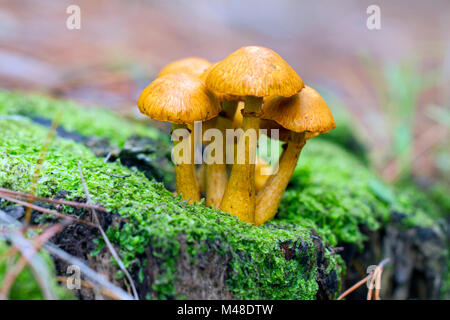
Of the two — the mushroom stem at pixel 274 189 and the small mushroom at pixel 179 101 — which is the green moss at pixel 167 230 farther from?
the small mushroom at pixel 179 101

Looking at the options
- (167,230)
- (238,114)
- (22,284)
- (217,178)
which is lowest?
(22,284)

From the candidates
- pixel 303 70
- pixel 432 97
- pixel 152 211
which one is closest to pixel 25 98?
pixel 152 211

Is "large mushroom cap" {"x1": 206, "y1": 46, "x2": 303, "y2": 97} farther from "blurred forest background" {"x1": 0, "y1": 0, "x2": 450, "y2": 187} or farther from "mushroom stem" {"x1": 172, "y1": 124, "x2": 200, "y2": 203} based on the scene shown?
"blurred forest background" {"x1": 0, "y1": 0, "x2": 450, "y2": 187}

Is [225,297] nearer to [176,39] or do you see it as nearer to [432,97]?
[432,97]

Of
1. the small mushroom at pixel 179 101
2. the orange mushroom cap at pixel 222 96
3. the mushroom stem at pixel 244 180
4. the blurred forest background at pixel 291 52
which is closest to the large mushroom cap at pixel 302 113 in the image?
the mushroom stem at pixel 244 180

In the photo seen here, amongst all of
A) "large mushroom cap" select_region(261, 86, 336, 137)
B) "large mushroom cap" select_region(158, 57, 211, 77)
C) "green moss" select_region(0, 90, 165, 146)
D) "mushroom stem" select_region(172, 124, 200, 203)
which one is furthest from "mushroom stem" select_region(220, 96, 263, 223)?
"green moss" select_region(0, 90, 165, 146)

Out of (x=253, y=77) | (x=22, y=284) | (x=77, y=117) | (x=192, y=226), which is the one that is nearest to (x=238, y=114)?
(x=253, y=77)

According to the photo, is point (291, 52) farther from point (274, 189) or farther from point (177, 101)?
point (177, 101)
